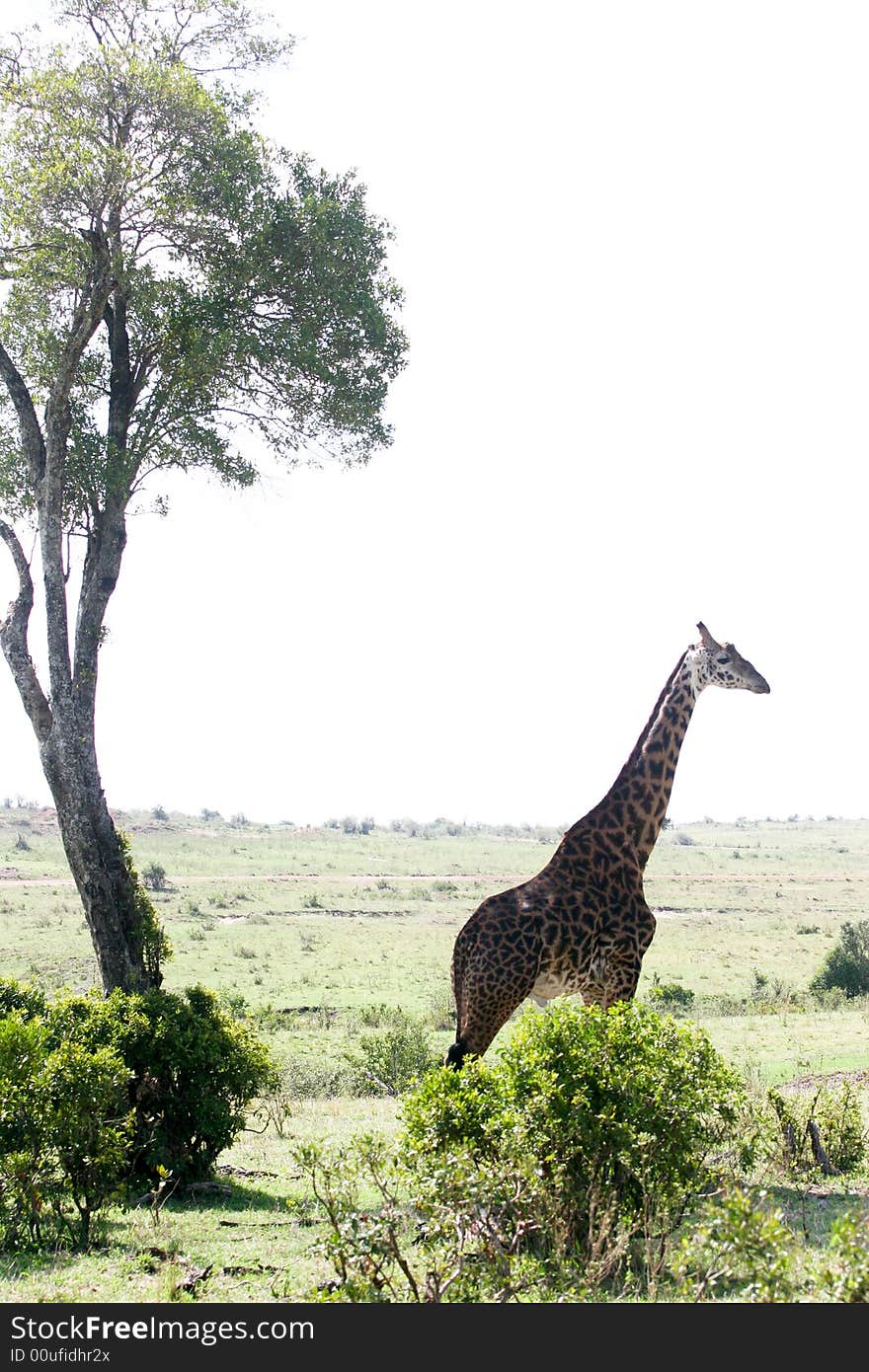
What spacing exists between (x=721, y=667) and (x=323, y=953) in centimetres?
2670

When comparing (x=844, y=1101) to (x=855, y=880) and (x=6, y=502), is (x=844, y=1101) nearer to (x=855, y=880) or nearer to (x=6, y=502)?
(x=6, y=502)

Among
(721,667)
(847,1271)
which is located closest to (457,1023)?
(721,667)

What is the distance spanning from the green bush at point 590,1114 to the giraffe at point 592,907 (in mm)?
1864

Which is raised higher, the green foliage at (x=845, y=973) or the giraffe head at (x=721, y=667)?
the giraffe head at (x=721, y=667)

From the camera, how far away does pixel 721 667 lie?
10109 mm

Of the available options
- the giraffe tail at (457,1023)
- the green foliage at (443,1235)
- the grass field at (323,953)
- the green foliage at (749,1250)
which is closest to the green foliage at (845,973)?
the grass field at (323,953)

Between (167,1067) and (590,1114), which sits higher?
(590,1114)

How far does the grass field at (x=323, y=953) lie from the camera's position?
753 centimetres

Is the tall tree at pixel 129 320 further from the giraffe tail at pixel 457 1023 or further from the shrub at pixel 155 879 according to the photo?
the shrub at pixel 155 879

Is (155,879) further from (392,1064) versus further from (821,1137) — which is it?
(821,1137)

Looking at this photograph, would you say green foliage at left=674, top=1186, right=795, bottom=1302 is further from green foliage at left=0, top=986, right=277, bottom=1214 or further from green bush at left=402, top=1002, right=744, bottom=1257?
green foliage at left=0, top=986, right=277, bottom=1214
